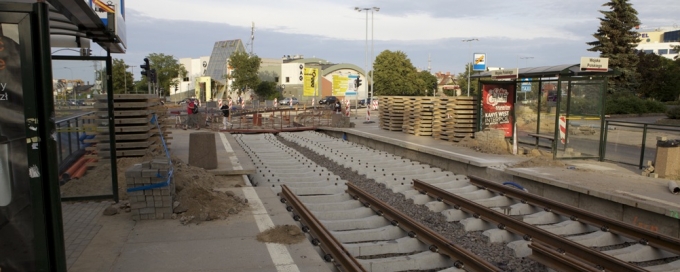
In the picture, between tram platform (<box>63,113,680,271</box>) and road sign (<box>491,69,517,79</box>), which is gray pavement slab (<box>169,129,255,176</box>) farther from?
road sign (<box>491,69,517,79</box>)

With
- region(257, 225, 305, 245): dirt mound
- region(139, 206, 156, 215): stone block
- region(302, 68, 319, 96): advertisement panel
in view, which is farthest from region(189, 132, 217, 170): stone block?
region(302, 68, 319, 96): advertisement panel

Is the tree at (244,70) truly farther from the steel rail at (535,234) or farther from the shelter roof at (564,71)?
the steel rail at (535,234)

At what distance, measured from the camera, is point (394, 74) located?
74875mm

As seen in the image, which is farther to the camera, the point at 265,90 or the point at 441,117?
the point at 265,90

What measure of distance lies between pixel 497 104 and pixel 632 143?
6734 mm

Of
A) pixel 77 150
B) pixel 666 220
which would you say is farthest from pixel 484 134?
pixel 77 150

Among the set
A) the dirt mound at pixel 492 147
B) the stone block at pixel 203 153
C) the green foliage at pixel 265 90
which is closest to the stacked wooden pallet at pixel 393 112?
the dirt mound at pixel 492 147

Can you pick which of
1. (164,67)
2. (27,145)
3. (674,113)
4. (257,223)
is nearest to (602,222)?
(257,223)

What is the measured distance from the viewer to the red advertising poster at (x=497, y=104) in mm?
17953

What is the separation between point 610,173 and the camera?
42.3ft

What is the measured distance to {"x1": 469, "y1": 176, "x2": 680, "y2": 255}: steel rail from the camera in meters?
7.41

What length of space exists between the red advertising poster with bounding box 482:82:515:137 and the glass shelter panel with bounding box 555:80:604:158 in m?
2.76

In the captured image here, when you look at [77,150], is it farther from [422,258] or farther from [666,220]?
[666,220]

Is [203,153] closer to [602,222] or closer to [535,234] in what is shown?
[535,234]
